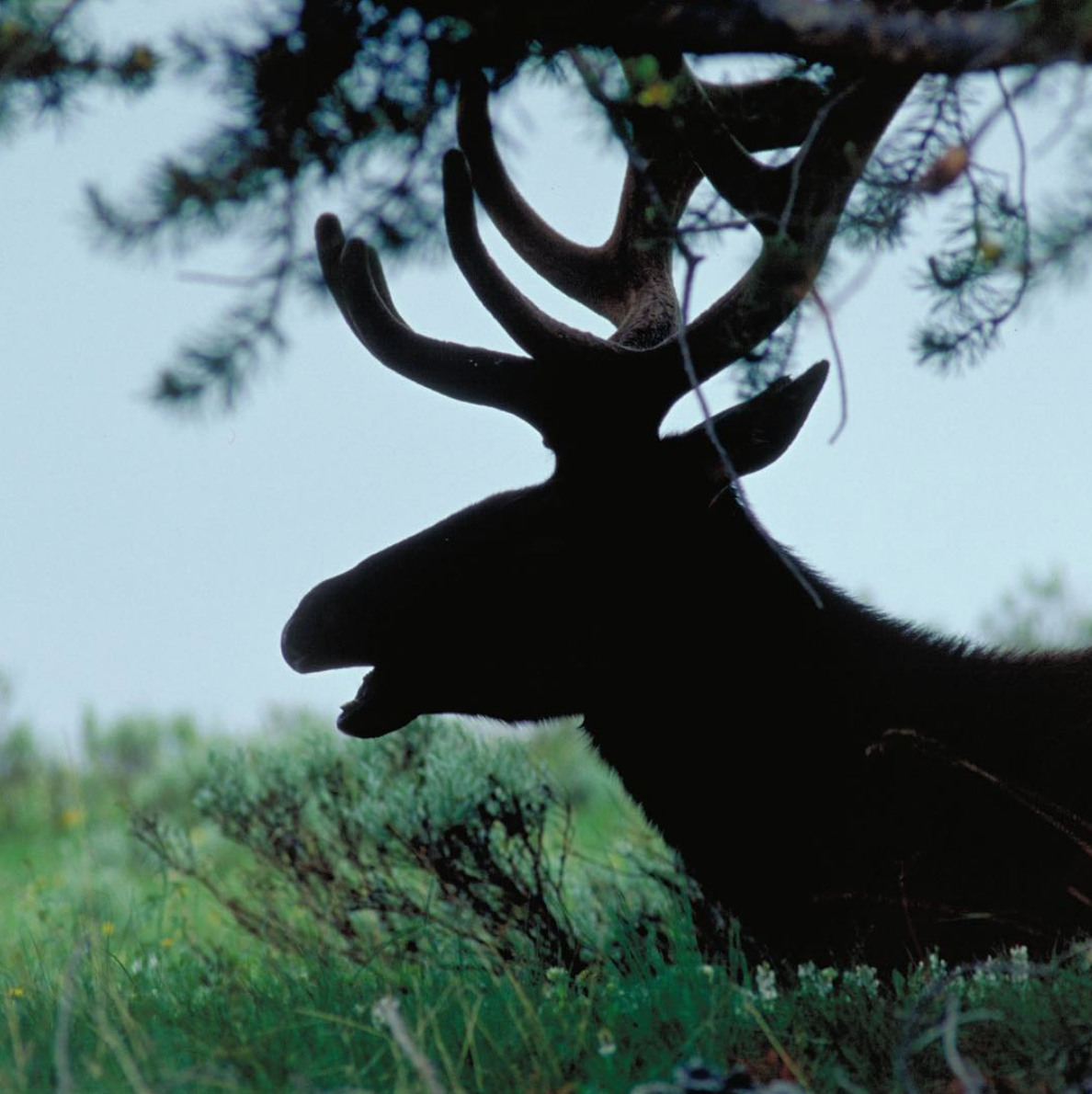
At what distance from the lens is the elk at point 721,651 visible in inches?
135

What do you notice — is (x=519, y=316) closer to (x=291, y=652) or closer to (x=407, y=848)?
(x=291, y=652)

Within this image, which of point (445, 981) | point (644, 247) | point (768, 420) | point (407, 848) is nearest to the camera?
point (768, 420)

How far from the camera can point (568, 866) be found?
5.86 metres

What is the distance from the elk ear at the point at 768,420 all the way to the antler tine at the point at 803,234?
0.20 metres

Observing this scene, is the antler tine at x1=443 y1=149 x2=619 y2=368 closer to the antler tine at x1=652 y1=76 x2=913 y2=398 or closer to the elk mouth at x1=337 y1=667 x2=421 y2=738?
the antler tine at x1=652 y1=76 x2=913 y2=398

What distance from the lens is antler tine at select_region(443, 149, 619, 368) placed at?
3521 millimetres

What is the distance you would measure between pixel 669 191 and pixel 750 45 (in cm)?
165

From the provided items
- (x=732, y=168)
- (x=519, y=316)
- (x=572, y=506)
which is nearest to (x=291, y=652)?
(x=572, y=506)

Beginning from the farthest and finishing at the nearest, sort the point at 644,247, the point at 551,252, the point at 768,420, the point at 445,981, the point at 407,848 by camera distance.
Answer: the point at 407,848, the point at 551,252, the point at 644,247, the point at 445,981, the point at 768,420

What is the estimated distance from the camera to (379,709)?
3.56 m

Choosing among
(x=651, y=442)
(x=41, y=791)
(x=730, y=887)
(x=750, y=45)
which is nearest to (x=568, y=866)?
(x=730, y=887)

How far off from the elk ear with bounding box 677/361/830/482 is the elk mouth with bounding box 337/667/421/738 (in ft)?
3.24

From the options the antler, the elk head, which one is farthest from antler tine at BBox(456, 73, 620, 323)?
the elk head

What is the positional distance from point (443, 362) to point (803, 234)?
0.93m
